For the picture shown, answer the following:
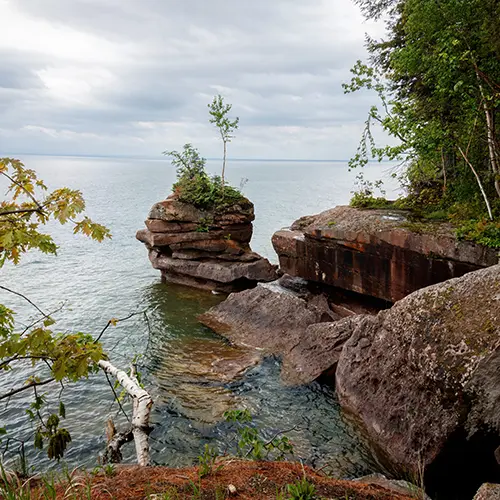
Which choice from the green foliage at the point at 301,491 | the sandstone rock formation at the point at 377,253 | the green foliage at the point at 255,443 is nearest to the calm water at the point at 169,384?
the green foliage at the point at 255,443

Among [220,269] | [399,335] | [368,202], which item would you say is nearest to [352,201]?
[368,202]

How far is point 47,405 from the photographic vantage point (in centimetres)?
1012

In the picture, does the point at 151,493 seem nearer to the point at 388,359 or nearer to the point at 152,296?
the point at 388,359

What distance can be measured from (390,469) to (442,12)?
12717mm

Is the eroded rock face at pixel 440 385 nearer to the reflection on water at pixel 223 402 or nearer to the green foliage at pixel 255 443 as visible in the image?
the reflection on water at pixel 223 402

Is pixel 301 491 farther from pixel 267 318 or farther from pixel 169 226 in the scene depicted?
pixel 169 226

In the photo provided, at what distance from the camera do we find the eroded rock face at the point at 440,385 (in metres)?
6.67

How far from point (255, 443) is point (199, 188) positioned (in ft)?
57.0

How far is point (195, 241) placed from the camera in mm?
21359

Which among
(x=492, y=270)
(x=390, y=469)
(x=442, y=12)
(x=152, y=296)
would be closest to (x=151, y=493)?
(x=390, y=469)

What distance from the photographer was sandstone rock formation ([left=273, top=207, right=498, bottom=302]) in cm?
1169

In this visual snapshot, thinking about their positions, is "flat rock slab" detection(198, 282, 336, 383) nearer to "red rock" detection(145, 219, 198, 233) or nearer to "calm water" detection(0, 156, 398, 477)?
"calm water" detection(0, 156, 398, 477)

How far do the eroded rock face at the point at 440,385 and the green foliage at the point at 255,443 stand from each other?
195 centimetres

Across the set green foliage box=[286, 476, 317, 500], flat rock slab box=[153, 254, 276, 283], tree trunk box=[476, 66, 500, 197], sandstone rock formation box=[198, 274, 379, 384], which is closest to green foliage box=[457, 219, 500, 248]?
tree trunk box=[476, 66, 500, 197]
